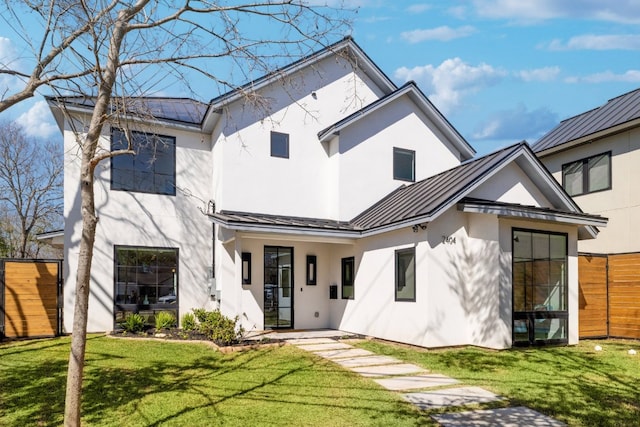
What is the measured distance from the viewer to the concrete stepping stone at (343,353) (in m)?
9.23

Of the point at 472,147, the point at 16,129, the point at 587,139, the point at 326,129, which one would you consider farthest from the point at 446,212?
the point at 16,129

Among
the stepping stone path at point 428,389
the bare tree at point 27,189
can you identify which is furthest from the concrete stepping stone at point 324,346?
the bare tree at point 27,189

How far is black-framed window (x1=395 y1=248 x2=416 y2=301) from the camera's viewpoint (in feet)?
34.6

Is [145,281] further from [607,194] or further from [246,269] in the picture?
[607,194]

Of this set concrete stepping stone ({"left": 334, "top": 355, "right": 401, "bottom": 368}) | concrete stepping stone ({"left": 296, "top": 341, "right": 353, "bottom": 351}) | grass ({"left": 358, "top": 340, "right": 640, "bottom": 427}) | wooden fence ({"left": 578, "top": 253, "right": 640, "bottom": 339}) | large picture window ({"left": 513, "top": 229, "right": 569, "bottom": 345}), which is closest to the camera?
grass ({"left": 358, "top": 340, "right": 640, "bottom": 427})

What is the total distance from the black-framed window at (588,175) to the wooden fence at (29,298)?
53.8ft

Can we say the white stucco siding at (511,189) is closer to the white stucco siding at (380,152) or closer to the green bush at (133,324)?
the white stucco siding at (380,152)

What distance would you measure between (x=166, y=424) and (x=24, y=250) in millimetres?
26355

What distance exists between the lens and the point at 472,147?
1547 cm

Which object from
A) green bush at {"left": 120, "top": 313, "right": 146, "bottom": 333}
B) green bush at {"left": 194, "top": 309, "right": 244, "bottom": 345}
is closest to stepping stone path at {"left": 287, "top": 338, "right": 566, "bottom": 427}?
green bush at {"left": 194, "top": 309, "right": 244, "bottom": 345}

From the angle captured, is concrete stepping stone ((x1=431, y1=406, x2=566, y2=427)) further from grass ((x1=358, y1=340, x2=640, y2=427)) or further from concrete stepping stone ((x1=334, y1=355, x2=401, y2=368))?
concrete stepping stone ((x1=334, y1=355, x2=401, y2=368))

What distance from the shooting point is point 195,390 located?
6.55 meters

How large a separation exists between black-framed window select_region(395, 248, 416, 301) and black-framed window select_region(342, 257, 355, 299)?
2058mm

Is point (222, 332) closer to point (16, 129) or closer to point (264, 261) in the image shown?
point (264, 261)
